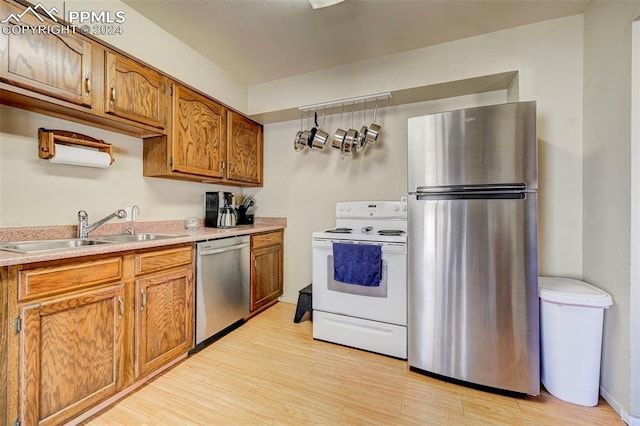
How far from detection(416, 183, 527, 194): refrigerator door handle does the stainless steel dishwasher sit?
5.34 feet

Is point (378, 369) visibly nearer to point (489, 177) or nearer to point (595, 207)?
point (489, 177)

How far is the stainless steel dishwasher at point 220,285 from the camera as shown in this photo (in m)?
2.08

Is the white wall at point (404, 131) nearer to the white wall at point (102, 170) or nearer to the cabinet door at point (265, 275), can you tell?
the cabinet door at point (265, 275)

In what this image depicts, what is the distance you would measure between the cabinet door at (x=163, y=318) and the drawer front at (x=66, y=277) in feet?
0.64

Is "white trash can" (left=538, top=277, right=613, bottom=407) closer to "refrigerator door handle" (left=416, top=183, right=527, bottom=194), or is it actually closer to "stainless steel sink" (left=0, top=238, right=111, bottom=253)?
"refrigerator door handle" (left=416, top=183, right=527, bottom=194)

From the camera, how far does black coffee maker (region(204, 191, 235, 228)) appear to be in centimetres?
281

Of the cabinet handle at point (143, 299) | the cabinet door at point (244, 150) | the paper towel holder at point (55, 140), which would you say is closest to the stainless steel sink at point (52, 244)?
the cabinet handle at point (143, 299)

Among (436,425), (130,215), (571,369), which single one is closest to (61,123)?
(130,215)

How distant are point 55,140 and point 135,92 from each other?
57cm

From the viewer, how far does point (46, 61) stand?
1436 mm

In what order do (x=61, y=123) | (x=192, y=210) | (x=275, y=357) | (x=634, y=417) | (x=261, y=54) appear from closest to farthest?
(x=634, y=417) → (x=61, y=123) → (x=275, y=357) → (x=261, y=54) → (x=192, y=210)

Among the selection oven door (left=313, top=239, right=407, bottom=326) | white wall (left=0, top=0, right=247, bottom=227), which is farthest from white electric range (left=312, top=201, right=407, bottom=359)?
white wall (left=0, top=0, right=247, bottom=227)

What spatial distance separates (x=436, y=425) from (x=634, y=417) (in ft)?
3.29

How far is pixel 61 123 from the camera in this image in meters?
1.75
